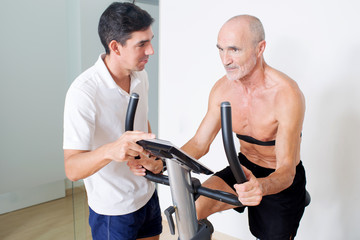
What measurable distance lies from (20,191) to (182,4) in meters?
2.39

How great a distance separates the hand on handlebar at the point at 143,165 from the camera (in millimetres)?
1353

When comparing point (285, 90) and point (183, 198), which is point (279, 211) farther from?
point (183, 198)

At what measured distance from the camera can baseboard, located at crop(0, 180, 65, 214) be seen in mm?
3125

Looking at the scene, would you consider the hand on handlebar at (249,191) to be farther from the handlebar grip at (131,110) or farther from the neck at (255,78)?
the neck at (255,78)

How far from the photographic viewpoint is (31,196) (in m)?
3.28

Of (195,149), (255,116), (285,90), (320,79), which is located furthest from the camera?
(320,79)

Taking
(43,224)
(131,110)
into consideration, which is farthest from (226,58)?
(43,224)

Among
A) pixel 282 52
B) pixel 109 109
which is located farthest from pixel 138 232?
pixel 282 52

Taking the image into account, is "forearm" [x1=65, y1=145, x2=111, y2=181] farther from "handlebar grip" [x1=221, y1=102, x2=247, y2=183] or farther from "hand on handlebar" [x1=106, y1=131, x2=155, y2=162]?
"handlebar grip" [x1=221, y1=102, x2=247, y2=183]

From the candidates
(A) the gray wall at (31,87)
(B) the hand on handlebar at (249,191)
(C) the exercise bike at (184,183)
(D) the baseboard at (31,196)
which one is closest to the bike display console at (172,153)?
(C) the exercise bike at (184,183)

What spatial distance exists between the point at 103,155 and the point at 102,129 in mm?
301

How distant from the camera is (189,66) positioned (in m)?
2.87

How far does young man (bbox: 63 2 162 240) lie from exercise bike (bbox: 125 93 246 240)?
0.23 meters

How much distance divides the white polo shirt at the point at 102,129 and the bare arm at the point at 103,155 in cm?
6
